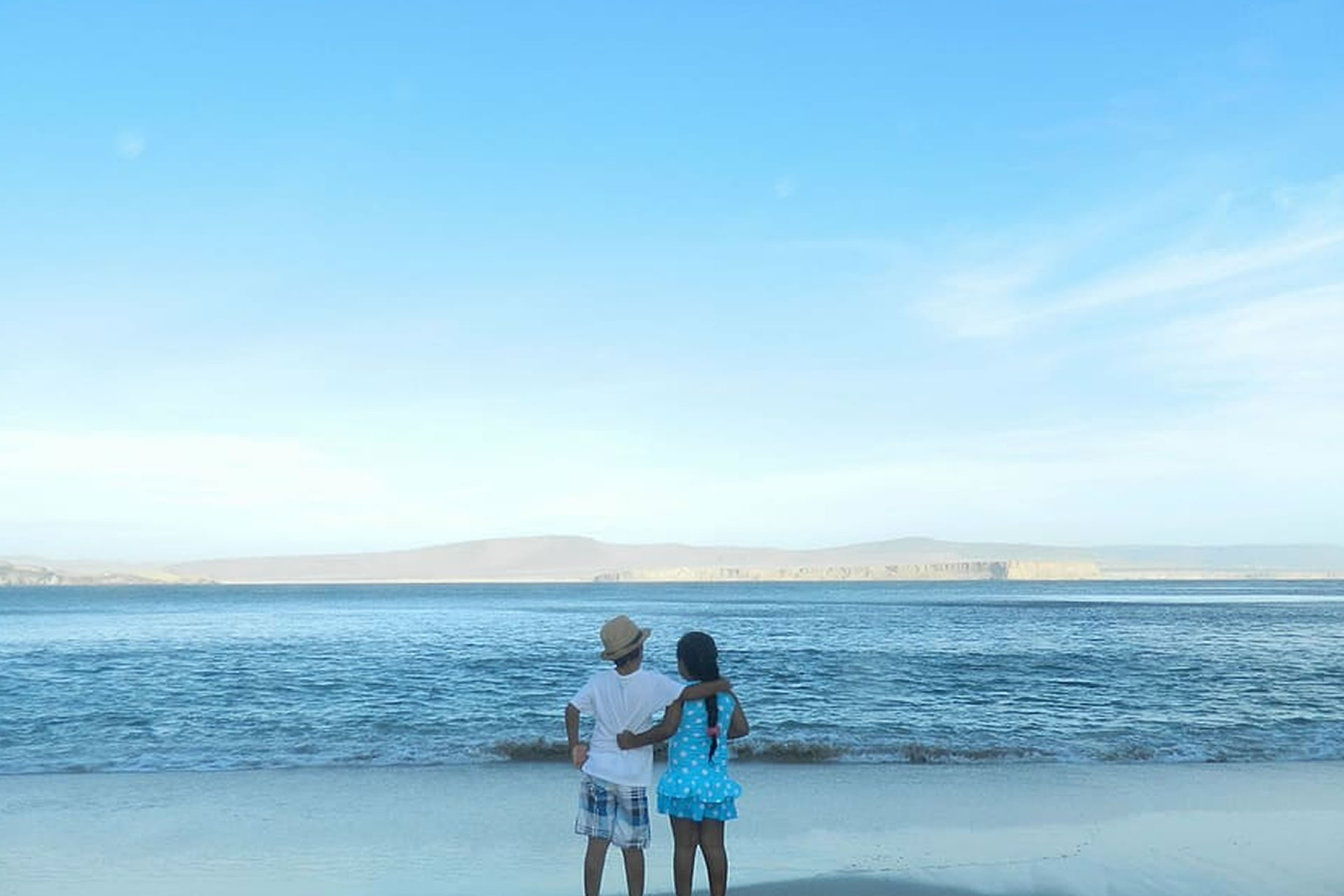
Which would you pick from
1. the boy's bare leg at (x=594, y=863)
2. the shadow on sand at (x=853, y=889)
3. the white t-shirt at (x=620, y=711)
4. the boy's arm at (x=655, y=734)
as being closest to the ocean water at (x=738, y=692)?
the shadow on sand at (x=853, y=889)

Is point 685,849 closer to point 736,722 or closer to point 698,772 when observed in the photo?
point 698,772

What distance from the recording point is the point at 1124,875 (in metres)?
7.98

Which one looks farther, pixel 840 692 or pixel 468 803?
pixel 840 692

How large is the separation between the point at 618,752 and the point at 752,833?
3.59 metres

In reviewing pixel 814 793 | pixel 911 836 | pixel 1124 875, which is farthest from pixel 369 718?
pixel 1124 875

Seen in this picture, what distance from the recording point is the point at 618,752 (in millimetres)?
6188

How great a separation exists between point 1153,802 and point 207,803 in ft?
29.1

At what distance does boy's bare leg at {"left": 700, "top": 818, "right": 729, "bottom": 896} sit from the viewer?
621cm

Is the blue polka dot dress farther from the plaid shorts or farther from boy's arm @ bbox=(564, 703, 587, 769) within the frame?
boy's arm @ bbox=(564, 703, 587, 769)

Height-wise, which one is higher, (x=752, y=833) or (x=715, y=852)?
(x=715, y=852)

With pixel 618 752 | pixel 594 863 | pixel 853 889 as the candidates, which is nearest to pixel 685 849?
pixel 594 863

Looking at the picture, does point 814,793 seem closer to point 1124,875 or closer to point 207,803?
point 1124,875

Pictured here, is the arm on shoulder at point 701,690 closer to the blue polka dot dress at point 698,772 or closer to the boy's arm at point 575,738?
the blue polka dot dress at point 698,772

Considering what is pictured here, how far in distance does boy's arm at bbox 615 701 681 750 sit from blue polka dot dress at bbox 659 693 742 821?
8cm
